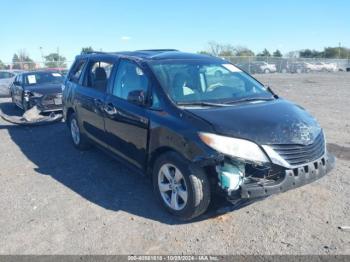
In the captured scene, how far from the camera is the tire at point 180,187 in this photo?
3746mm

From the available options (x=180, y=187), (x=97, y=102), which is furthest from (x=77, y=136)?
(x=180, y=187)

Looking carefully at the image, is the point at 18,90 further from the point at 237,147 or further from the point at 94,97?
the point at 237,147

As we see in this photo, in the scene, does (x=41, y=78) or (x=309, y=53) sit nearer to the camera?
(x=41, y=78)

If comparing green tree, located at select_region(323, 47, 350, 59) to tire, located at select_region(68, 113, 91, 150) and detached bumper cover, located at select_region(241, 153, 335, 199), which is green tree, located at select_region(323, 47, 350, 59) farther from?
detached bumper cover, located at select_region(241, 153, 335, 199)

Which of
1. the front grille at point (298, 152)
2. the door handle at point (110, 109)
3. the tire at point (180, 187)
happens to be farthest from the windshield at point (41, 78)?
the front grille at point (298, 152)

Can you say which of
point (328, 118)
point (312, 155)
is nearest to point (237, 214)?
point (312, 155)

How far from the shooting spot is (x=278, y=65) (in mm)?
43344

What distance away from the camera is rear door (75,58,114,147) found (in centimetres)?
558

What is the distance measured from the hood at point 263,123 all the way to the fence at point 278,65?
103 feet

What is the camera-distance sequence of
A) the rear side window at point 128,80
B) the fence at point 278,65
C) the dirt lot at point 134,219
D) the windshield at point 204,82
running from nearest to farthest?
the dirt lot at point 134,219 → the windshield at point 204,82 → the rear side window at point 128,80 → the fence at point 278,65

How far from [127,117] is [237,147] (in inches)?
67.9

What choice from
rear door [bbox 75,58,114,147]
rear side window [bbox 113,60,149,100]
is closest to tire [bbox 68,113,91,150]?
rear door [bbox 75,58,114,147]

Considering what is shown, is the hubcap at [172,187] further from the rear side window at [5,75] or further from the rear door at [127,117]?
the rear side window at [5,75]

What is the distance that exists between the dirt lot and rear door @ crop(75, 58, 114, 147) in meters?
0.63
